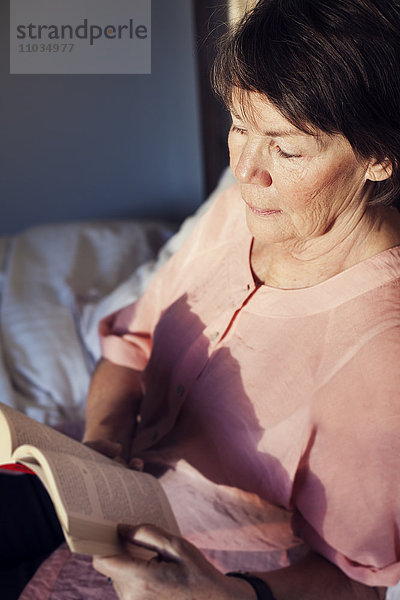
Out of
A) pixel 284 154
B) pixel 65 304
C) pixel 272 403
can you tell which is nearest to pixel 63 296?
pixel 65 304

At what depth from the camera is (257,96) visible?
736mm

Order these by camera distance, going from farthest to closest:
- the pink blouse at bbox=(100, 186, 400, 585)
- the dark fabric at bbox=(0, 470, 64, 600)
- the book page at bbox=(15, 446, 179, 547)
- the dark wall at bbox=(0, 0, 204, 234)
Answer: the dark wall at bbox=(0, 0, 204, 234), the dark fabric at bbox=(0, 470, 64, 600), the pink blouse at bbox=(100, 186, 400, 585), the book page at bbox=(15, 446, 179, 547)

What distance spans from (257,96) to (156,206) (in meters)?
1.50

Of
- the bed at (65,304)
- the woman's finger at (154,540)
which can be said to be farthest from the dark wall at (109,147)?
the woman's finger at (154,540)

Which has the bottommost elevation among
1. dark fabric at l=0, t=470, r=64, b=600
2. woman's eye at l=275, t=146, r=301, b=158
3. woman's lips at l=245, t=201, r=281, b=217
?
dark fabric at l=0, t=470, r=64, b=600

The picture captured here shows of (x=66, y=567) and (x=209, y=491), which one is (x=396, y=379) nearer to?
(x=209, y=491)

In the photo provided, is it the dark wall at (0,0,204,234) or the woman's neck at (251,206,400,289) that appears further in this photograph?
the dark wall at (0,0,204,234)

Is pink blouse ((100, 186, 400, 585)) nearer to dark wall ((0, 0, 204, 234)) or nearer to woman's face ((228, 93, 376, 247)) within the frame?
woman's face ((228, 93, 376, 247))

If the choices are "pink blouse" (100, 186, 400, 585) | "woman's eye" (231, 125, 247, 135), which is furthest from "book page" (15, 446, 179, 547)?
"woman's eye" (231, 125, 247, 135)

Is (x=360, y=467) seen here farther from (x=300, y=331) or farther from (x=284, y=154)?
(x=284, y=154)

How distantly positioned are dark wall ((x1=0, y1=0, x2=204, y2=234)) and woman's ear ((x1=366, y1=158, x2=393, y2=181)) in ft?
3.29

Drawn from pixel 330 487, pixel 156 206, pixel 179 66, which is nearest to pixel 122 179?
pixel 156 206

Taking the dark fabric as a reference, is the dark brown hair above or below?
above

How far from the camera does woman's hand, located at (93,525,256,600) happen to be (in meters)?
0.71
